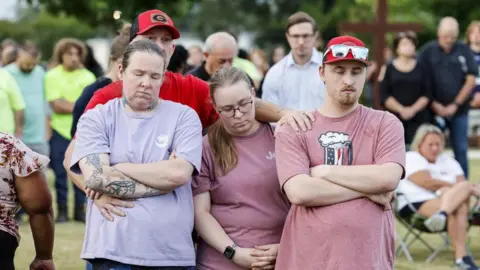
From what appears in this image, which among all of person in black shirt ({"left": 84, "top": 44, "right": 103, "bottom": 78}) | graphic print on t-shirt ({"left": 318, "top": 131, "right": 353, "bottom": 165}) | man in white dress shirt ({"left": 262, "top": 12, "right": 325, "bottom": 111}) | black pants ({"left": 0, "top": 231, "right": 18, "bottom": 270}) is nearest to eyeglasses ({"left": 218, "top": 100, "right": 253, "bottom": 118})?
graphic print on t-shirt ({"left": 318, "top": 131, "right": 353, "bottom": 165})

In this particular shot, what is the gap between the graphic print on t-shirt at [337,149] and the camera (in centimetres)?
504

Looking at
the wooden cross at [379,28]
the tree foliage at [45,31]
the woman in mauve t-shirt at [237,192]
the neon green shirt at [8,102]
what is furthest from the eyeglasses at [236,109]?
the tree foliage at [45,31]

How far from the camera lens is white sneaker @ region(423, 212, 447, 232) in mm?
9820

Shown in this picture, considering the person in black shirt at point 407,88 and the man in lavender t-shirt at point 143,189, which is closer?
the man in lavender t-shirt at point 143,189

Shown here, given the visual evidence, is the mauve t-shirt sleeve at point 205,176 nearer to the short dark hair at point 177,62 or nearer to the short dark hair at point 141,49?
the short dark hair at point 141,49

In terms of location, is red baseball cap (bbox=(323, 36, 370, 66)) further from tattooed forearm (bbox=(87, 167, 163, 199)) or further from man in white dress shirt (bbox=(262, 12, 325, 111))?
man in white dress shirt (bbox=(262, 12, 325, 111))

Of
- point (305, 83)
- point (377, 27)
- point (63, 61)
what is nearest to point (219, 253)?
point (305, 83)

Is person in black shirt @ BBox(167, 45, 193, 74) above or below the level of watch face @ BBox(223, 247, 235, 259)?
above

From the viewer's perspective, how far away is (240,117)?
17.3 feet

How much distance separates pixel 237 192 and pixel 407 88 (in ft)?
25.6

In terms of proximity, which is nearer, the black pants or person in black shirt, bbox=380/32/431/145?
the black pants

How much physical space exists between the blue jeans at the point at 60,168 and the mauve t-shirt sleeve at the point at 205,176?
731 centimetres

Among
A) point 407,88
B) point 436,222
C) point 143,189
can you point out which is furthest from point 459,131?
point 143,189

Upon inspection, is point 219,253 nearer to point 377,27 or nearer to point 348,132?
Answer: point 348,132
